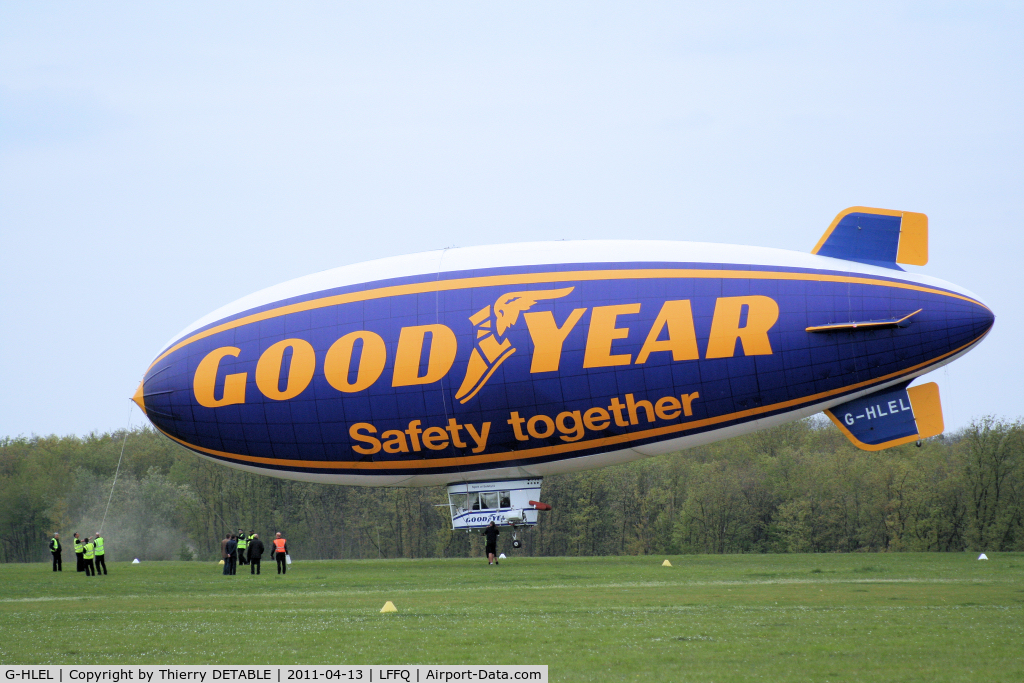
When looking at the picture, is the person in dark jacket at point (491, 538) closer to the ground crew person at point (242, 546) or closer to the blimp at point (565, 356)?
the blimp at point (565, 356)

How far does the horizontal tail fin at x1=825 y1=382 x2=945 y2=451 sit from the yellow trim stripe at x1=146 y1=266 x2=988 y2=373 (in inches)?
117

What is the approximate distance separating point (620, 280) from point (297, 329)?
1016 cm

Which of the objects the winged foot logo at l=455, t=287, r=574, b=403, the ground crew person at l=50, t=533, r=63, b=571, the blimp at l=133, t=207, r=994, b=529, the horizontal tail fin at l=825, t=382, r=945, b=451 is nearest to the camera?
the blimp at l=133, t=207, r=994, b=529

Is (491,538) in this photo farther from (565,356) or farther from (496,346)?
(565,356)

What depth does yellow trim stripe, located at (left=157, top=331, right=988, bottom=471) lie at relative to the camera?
2730 centimetres

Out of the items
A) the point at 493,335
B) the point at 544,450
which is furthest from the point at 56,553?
the point at 493,335

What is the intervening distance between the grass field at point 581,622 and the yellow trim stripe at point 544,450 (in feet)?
11.5

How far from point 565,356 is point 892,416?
937 cm

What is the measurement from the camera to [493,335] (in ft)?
93.4

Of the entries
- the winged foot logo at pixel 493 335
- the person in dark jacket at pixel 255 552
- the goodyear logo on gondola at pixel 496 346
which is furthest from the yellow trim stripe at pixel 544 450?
the person in dark jacket at pixel 255 552
